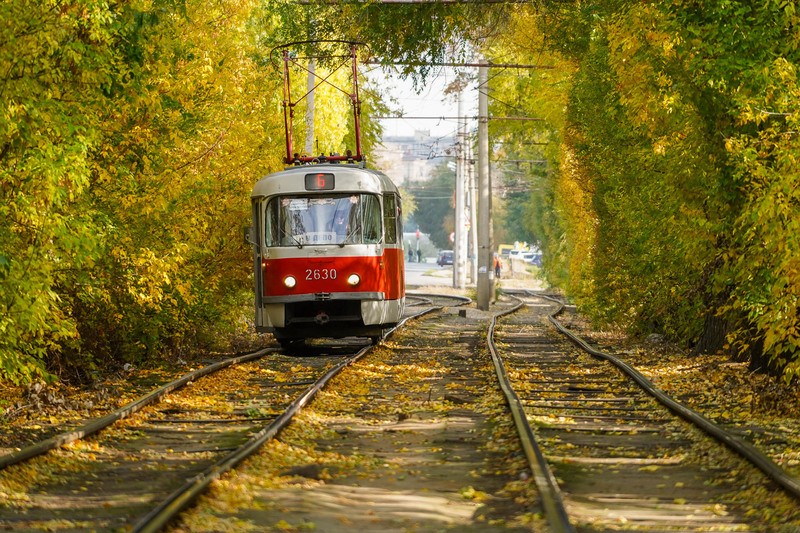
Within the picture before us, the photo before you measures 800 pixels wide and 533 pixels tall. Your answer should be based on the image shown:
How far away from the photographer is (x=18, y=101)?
10391 millimetres

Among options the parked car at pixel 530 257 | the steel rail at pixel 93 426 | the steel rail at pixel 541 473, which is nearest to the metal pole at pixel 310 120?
the steel rail at pixel 93 426

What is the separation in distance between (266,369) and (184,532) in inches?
422

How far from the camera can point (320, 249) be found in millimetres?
19344

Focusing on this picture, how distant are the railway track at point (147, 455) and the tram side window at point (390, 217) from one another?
15.8 feet

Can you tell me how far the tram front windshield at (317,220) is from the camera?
19.4 m

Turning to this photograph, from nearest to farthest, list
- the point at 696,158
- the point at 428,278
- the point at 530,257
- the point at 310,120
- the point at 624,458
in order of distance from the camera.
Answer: the point at 624,458, the point at 696,158, the point at 310,120, the point at 428,278, the point at 530,257

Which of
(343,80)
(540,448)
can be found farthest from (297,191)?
(343,80)

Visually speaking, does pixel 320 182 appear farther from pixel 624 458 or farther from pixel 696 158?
pixel 624 458

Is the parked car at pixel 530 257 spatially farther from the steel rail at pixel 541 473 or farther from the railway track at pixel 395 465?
the steel rail at pixel 541 473

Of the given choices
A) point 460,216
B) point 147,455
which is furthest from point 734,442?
point 460,216

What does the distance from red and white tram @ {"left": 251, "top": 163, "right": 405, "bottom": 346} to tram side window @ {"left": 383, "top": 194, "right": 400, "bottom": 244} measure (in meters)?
0.08

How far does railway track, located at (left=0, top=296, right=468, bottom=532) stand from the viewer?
7.59 m

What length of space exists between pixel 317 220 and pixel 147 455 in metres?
9.96

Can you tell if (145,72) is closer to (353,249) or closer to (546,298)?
(353,249)
